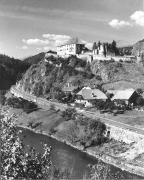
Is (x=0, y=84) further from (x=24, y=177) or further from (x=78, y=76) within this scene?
(x=24, y=177)

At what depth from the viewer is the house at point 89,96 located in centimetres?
9744

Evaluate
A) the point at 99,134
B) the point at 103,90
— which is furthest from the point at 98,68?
the point at 99,134

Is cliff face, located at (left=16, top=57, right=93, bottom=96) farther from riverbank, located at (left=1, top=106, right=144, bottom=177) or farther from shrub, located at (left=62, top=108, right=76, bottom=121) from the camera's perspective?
riverbank, located at (left=1, top=106, right=144, bottom=177)

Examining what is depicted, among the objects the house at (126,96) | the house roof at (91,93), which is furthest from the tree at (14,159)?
the house roof at (91,93)

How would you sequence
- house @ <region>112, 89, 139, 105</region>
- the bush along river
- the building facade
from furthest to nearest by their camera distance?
the building facade
house @ <region>112, 89, 139, 105</region>
the bush along river

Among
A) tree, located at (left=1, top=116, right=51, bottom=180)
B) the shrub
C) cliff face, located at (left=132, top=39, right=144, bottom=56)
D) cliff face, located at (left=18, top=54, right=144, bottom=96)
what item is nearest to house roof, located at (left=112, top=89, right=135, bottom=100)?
cliff face, located at (left=18, top=54, right=144, bottom=96)

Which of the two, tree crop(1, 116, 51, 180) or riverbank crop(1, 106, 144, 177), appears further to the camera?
riverbank crop(1, 106, 144, 177)

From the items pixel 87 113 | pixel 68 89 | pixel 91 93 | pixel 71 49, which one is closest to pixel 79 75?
pixel 68 89

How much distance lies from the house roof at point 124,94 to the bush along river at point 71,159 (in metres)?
24.6

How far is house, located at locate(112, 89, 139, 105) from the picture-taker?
305 feet

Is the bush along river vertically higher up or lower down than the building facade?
lower down

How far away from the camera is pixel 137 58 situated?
118750mm

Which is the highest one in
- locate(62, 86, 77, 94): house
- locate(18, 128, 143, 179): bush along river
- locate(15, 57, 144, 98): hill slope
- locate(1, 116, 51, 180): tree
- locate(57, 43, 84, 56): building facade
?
locate(57, 43, 84, 56): building facade

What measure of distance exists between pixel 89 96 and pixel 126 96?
1079cm
